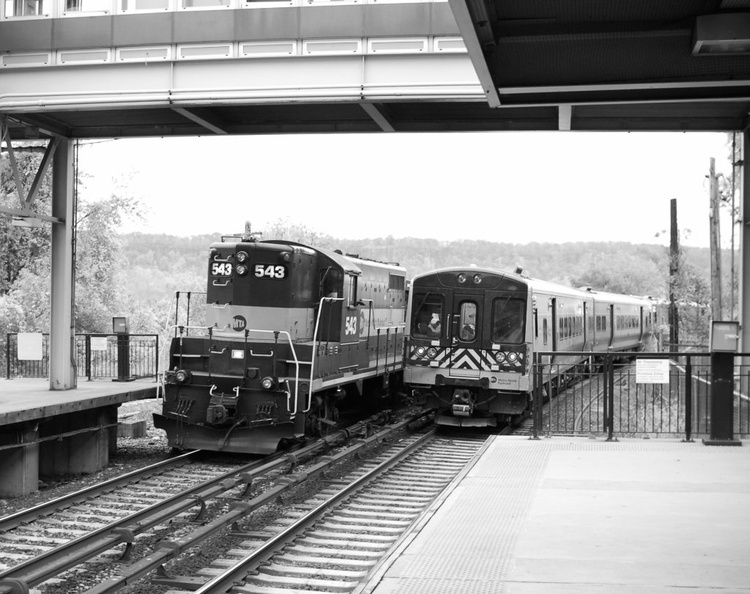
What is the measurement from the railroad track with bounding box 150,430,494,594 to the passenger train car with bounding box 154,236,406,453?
1666 millimetres

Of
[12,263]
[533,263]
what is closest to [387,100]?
[12,263]

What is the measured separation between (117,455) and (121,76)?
7100mm

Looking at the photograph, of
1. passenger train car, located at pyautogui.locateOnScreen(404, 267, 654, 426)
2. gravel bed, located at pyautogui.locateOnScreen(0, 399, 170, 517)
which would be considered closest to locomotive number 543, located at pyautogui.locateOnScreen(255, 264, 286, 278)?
gravel bed, located at pyautogui.locateOnScreen(0, 399, 170, 517)

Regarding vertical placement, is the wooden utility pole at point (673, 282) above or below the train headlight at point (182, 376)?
above

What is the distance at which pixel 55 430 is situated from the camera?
15.0 metres

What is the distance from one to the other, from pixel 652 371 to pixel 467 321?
205 inches

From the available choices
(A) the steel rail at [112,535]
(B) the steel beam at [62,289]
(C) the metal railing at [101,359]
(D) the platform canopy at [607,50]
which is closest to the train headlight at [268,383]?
(A) the steel rail at [112,535]

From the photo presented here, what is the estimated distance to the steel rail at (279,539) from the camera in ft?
25.3

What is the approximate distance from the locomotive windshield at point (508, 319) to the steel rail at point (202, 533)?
14.1 ft

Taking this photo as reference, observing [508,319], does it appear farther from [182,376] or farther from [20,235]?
[20,235]

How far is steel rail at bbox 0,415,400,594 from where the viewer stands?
756cm

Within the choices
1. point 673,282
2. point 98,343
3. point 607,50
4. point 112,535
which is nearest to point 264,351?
point 112,535

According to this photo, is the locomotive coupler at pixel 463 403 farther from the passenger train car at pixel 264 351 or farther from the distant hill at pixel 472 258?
the distant hill at pixel 472 258

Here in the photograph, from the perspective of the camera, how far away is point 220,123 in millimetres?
17203
